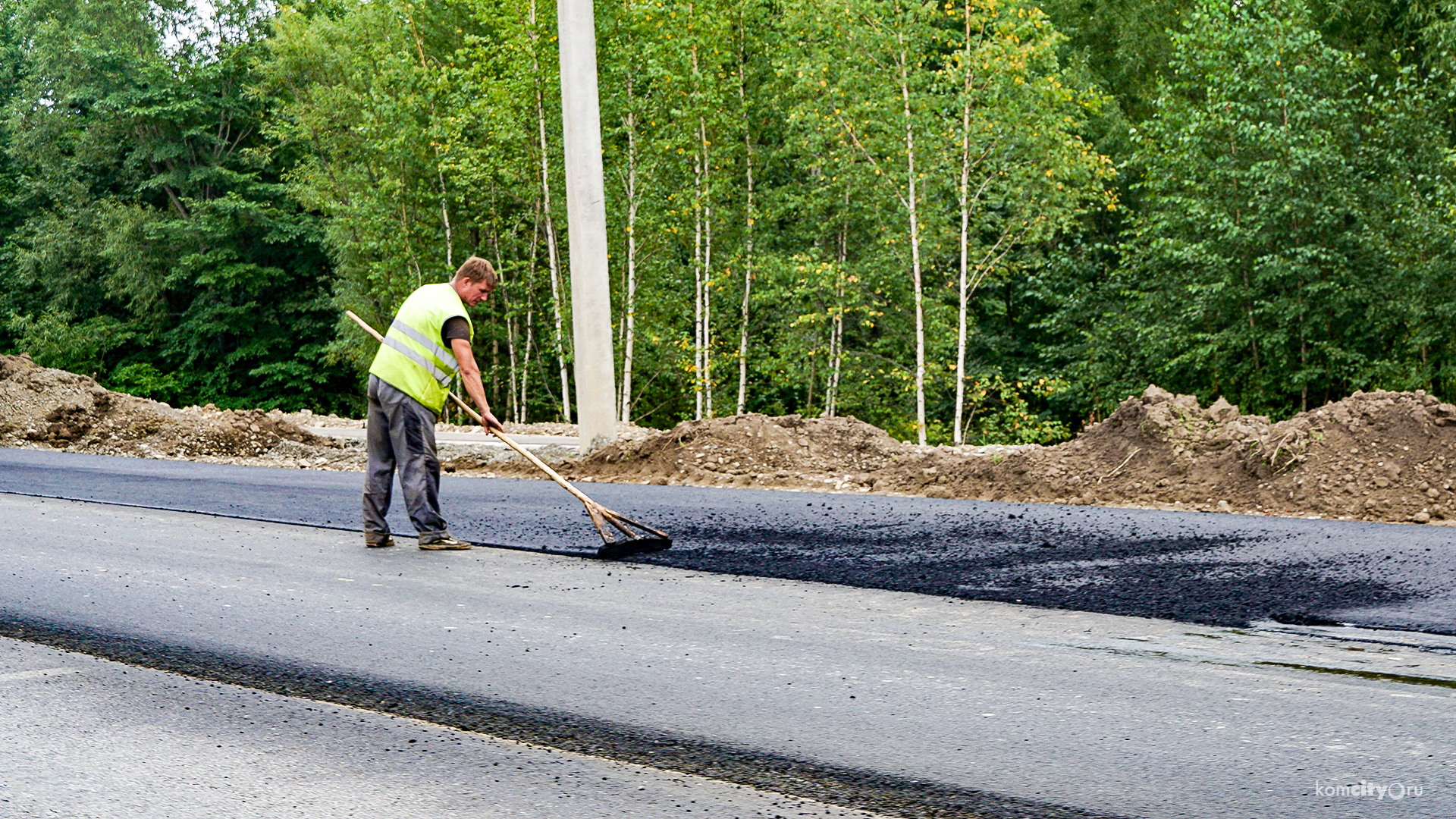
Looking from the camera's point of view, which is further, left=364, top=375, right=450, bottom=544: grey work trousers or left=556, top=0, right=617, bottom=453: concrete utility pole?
left=556, top=0, right=617, bottom=453: concrete utility pole

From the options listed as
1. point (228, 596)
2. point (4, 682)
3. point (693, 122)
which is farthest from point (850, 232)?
point (4, 682)

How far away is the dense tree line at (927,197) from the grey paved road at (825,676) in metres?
13.4

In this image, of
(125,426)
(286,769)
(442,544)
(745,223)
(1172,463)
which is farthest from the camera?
(745,223)

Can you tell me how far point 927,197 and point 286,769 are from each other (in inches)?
719

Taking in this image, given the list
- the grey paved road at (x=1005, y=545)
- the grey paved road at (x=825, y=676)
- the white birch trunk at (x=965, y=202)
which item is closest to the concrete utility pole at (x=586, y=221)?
the grey paved road at (x=1005, y=545)

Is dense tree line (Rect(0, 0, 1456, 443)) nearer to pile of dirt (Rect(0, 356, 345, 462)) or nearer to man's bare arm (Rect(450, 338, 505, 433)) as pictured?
pile of dirt (Rect(0, 356, 345, 462))

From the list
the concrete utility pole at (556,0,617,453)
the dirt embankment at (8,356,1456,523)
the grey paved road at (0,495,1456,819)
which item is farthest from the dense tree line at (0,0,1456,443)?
the grey paved road at (0,495,1456,819)

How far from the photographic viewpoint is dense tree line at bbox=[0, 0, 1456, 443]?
61.9ft

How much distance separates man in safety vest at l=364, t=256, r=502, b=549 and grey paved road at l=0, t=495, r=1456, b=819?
0.61 metres

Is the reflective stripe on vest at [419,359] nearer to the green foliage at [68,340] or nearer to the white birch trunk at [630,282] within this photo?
the white birch trunk at [630,282]

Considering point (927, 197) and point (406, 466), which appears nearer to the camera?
point (406, 466)

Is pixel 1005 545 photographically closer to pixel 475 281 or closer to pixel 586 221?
pixel 475 281

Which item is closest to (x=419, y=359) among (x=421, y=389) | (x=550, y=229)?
(x=421, y=389)

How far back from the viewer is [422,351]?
730 cm
